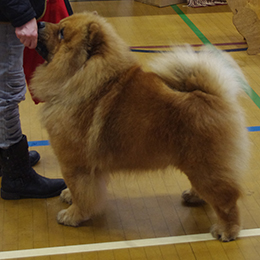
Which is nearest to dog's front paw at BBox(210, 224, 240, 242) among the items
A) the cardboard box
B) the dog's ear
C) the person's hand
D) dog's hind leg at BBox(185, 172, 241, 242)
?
dog's hind leg at BBox(185, 172, 241, 242)

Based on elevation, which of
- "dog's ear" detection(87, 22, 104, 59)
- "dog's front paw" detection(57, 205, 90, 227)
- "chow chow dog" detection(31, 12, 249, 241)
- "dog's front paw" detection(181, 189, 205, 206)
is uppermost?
"dog's ear" detection(87, 22, 104, 59)

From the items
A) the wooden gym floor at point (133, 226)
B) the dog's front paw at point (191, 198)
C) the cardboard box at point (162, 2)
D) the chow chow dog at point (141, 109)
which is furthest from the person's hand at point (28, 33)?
the cardboard box at point (162, 2)

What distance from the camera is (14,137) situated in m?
2.24

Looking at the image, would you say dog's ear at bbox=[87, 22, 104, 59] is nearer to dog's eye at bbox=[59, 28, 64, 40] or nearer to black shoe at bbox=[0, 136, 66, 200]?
dog's eye at bbox=[59, 28, 64, 40]

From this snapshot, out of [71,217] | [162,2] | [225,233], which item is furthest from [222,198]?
[162,2]

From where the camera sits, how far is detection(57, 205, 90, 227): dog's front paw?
2160 millimetres

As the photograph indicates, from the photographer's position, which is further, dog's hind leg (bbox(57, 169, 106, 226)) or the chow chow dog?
dog's hind leg (bbox(57, 169, 106, 226))

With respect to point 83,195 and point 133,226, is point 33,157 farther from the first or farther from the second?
point 133,226

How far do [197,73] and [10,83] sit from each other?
1031 millimetres

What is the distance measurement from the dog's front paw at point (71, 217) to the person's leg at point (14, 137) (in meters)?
0.27

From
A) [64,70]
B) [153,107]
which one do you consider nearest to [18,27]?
[64,70]

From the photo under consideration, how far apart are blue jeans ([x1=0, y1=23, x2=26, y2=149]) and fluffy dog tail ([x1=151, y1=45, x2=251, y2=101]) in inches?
29.6

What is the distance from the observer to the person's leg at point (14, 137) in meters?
2.01

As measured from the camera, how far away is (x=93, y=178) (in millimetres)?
2066
